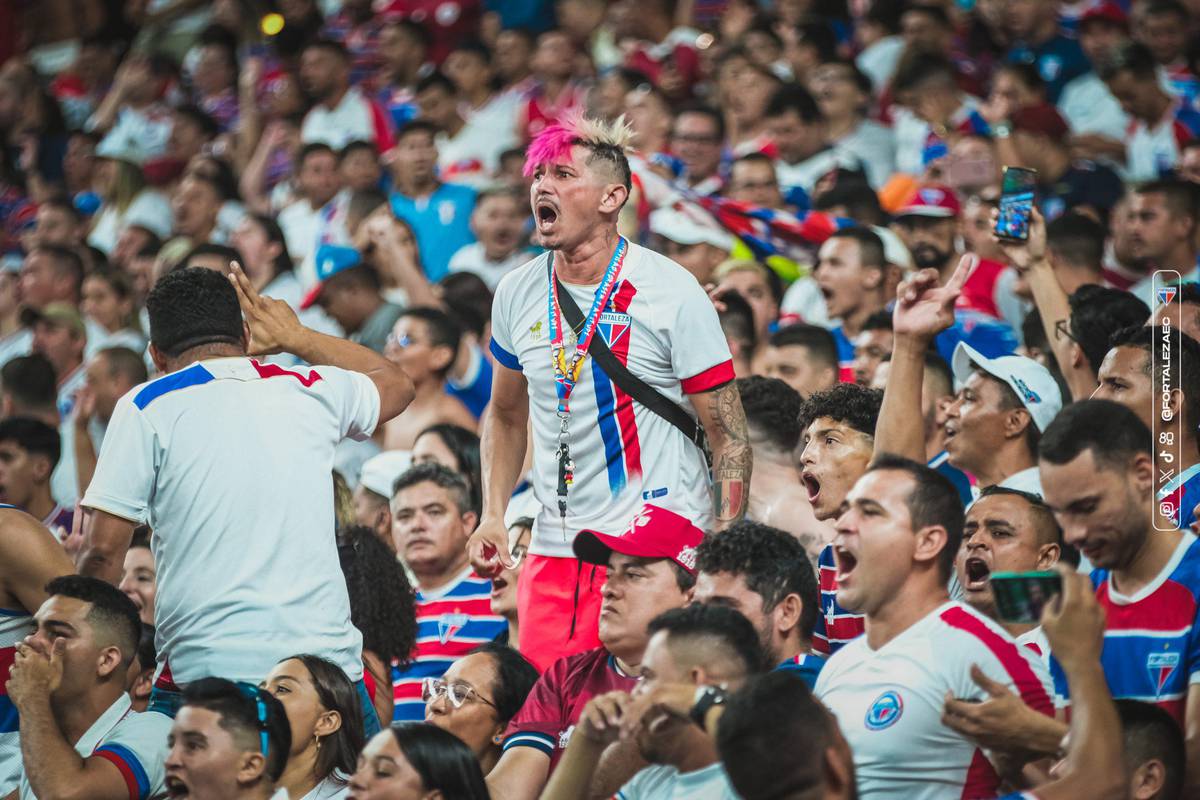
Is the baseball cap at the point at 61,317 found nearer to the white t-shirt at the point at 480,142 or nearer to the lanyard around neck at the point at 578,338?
the white t-shirt at the point at 480,142

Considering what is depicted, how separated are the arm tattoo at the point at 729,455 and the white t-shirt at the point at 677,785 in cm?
114

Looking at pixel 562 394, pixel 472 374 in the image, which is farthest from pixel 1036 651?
pixel 472 374

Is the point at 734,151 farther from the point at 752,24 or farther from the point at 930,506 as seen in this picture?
the point at 930,506

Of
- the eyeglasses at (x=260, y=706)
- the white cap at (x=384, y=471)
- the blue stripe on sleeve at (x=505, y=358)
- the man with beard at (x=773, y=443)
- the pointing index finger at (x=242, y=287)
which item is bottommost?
the white cap at (x=384, y=471)

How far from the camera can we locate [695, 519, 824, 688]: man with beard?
5129 millimetres

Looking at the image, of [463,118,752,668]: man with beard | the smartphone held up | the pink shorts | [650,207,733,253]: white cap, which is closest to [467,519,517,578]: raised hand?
[463,118,752,668]: man with beard

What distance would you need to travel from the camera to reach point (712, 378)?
227 inches

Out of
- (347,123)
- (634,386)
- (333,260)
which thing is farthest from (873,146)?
(634,386)

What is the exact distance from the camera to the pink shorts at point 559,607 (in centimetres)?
591

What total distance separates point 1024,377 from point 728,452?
1.63m

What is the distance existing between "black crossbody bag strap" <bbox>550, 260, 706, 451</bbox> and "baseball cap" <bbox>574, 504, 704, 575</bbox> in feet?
1.27

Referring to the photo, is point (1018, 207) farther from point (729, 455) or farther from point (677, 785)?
point (677, 785)

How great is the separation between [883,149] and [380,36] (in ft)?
19.1

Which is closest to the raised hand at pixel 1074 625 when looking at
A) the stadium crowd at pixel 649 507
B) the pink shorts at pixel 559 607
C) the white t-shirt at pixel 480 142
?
the stadium crowd at pixel 649 507
